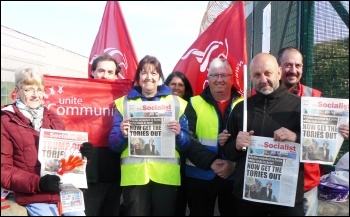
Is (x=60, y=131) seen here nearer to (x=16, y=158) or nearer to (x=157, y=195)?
(x=16, y=158)

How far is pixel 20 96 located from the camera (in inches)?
147

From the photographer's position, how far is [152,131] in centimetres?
390

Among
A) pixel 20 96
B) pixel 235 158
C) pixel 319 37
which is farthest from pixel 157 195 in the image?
pixel 319 37

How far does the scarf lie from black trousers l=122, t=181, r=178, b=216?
0.97 metres

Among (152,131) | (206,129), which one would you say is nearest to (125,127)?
(152,131)

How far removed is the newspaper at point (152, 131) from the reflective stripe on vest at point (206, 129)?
372 mm

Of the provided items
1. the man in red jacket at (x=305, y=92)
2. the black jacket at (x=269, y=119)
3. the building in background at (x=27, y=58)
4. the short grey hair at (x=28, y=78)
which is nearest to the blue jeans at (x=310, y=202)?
the man in red jacket at (x=305, y=92)

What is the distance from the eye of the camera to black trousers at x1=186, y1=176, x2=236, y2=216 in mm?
4195

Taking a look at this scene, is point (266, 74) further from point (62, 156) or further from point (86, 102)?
point (86, 102)

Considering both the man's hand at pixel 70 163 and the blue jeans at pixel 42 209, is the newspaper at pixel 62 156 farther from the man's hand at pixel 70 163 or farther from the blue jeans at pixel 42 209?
the blue jeans at pixel 42 209

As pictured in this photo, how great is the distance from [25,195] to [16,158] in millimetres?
309

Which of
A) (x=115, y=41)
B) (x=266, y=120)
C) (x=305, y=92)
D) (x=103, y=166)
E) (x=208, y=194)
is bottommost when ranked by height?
(x=208, y=194)

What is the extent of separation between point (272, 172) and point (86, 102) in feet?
6.67

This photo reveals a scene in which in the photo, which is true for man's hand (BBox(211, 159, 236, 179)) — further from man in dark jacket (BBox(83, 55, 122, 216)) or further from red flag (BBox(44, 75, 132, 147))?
red flag (BBox(44, 75, 132, 147))
